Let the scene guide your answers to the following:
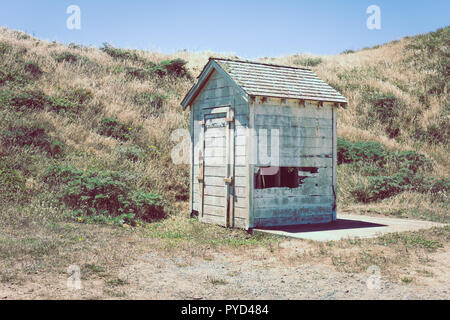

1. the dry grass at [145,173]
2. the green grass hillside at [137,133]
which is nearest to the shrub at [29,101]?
the green grass hillside at [137,133]

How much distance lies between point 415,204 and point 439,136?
891 centimetres

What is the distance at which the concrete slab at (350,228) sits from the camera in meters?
9.26

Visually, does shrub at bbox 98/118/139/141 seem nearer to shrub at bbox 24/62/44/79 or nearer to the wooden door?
shrub at bbox 24/62/44/79

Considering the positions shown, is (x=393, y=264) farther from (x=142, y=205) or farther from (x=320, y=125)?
(x=142, y=205)

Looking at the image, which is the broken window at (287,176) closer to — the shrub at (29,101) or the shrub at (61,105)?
the shrub at (61,105)

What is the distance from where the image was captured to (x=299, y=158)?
35.9 ft

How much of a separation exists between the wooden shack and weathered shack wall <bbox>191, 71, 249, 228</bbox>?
0.02 metres

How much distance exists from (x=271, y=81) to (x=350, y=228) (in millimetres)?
3925

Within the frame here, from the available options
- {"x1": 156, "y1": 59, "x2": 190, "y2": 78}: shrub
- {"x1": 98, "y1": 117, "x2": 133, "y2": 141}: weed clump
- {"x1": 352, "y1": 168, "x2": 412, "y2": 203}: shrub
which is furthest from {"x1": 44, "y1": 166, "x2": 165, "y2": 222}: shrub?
{"x1": 156, "y1": 59, "x2": 190, "y2": 78}: shrub

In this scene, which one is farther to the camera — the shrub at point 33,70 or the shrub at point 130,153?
the shrub at point 33,70

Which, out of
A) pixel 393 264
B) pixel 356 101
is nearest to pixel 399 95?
pixel 356 101

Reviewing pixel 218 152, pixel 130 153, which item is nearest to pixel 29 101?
pixel 130 153

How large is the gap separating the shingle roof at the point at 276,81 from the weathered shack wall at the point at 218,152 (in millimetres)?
330
